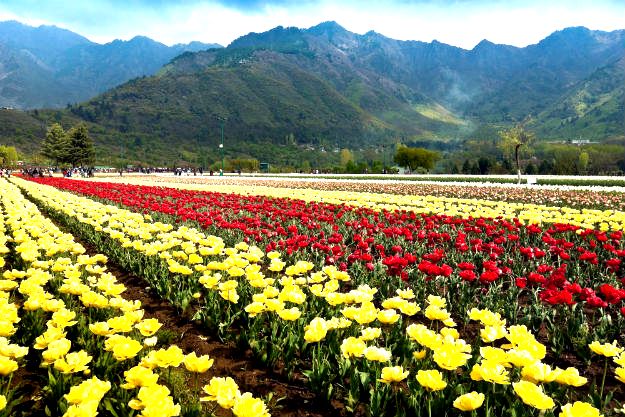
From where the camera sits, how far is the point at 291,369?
3908 millimetres

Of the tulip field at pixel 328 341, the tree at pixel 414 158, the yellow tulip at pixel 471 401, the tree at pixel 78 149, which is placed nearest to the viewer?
the yellow tulip at pixel 471 401

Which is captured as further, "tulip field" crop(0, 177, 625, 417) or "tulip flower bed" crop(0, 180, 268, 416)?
"tulip field" crop(0, 177, 625, 417)

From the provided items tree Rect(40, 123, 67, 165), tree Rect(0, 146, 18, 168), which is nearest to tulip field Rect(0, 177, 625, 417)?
tree Rect(40, 123, 67, 165)

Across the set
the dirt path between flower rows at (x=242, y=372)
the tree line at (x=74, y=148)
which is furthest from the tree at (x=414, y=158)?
the dirt path between flower rows at (x=242, y=372)

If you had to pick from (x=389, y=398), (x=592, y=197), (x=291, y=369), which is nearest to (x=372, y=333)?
(x=389, y=398)

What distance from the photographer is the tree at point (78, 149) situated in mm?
80812

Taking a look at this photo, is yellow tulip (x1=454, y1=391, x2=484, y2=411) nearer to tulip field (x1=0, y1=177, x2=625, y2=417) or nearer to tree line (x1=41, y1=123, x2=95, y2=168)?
tulip field (x1=0, y1=177, x2=625, y2=417)

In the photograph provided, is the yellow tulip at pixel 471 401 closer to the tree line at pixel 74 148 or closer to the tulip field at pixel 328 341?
the tulip field at pixel 328 341

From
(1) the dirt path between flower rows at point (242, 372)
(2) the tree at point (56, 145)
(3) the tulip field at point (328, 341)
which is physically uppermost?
(2) the tree at point (56, 145)

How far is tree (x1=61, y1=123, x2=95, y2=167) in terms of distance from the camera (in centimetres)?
8081

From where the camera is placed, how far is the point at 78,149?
267 feet

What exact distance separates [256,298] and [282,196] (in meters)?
15.3

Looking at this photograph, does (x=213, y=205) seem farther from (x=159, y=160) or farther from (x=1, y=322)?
(x=159, y=160)

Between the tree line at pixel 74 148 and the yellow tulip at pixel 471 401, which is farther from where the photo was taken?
the tree line at pixel 74 148
